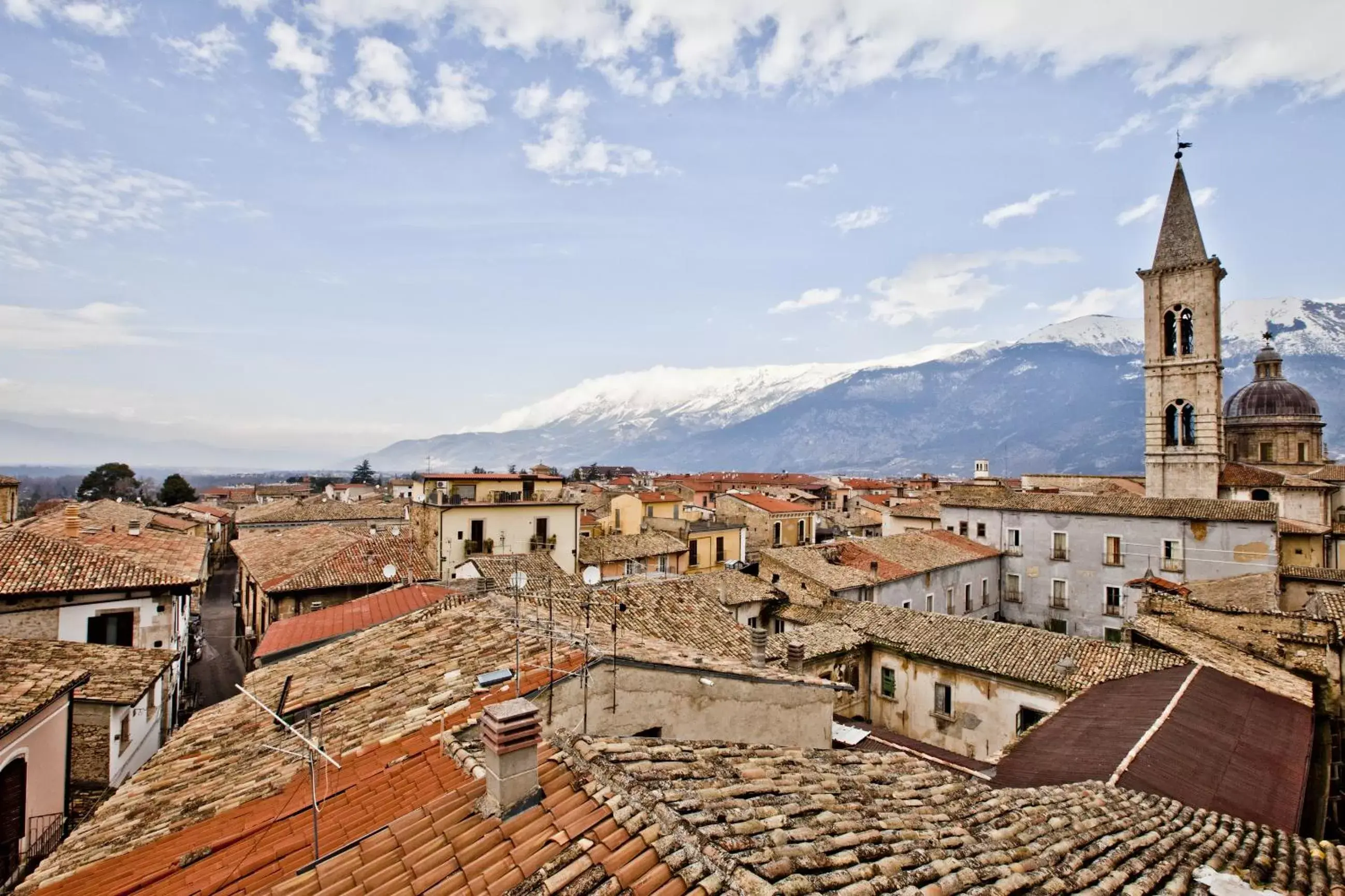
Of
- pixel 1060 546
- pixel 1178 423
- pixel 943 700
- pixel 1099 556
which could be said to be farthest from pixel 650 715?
pixel 1178 423

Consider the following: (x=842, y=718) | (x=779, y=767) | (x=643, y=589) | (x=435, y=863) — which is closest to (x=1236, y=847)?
(x=779, y=767)

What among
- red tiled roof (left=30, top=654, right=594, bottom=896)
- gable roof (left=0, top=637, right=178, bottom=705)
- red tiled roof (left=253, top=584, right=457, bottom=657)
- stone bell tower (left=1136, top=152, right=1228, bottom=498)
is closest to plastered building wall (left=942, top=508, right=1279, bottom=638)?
Result: stone bell tower (left=1136, top=152, right=1228, bottom=498)

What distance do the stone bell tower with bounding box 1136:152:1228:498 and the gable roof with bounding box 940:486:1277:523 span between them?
607cm

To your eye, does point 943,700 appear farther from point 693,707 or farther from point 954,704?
point 693,707

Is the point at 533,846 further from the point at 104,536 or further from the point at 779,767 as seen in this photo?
the point at 104,536

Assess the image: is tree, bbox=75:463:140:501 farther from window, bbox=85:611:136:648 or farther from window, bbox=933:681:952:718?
window, bbox=933:681:952:718

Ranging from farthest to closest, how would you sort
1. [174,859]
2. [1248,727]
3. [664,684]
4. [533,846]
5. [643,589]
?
[643,589]
[1248,727]
[664,684]
[174,859]
[533,846]

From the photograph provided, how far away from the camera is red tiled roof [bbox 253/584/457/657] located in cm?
1306

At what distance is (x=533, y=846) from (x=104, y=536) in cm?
2579

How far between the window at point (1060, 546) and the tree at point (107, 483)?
328ft

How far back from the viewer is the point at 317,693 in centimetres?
910

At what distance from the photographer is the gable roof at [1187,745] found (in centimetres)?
857

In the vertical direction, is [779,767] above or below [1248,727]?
above

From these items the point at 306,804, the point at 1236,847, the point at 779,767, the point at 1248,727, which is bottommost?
the point at 1248,727
